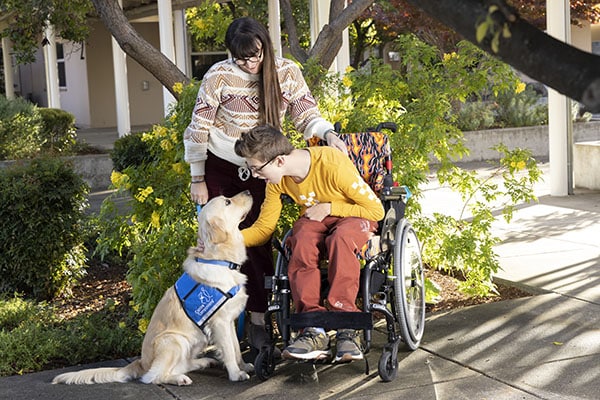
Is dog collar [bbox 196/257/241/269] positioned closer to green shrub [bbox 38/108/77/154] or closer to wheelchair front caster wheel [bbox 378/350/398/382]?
wheelchair front caster wheel [bbox 378/350/398/382]

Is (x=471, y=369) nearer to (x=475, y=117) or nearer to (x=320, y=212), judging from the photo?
(x=320, y=212)

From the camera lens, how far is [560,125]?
10617mm

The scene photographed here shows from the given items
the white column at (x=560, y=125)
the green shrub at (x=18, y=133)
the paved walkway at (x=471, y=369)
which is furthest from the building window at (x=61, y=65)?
the paved walkway at (x=471, y=369)

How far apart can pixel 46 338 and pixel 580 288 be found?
3.63 m

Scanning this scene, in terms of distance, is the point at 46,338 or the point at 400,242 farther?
the point at 46,338

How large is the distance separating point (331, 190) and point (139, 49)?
3.00 meters

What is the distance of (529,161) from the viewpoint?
652 centimetres

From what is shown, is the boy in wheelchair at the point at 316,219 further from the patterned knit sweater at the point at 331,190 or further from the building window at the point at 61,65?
the building window at the point at 61,65

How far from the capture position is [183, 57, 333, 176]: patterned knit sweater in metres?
5.04

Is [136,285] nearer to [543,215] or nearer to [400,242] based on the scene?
[400,242]

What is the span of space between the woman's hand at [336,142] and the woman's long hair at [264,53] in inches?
11.5

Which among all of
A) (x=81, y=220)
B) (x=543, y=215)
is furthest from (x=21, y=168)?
(x=543, y=215)

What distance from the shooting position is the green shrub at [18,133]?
45.3ft

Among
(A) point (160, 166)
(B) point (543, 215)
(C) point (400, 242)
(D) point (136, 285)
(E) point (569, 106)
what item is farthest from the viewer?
(E) point (569, 106)
